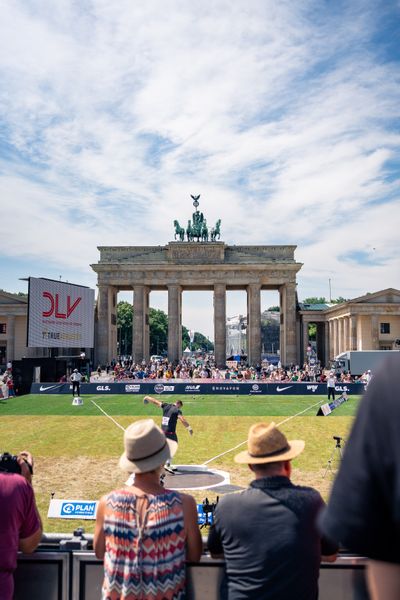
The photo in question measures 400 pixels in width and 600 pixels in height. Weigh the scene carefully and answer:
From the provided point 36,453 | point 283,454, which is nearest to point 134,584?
point 283,454

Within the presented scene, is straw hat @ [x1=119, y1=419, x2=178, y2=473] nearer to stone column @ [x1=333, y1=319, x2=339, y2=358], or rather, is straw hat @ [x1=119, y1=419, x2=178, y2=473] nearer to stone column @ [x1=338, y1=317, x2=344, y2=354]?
stone column @ [x1=338, y1=317, x2=344, y2=354]

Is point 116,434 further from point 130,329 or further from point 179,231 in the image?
point 130,329

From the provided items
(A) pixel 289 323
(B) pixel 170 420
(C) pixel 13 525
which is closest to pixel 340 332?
(A) pixel 289 323

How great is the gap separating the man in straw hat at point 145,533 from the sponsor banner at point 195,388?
122 ft

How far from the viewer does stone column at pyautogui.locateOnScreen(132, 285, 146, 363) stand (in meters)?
79.0

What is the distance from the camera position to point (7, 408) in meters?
31.2

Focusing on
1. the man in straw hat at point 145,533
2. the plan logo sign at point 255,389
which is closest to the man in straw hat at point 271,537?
the man in straw hat at point 145,533

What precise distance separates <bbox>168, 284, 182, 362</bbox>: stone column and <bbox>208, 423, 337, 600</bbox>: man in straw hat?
247 feet

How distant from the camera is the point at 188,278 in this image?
79688 mm

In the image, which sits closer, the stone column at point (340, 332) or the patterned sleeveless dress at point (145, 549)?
the patterned sleeveless dress at point (145, 549)

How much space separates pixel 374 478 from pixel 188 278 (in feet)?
257

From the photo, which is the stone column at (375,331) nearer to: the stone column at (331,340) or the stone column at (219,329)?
the stone column at (331,340)

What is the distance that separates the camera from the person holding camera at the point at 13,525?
12.4 feet

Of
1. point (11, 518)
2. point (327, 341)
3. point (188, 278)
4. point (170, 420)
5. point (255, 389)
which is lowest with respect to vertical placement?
point (255, 389)
